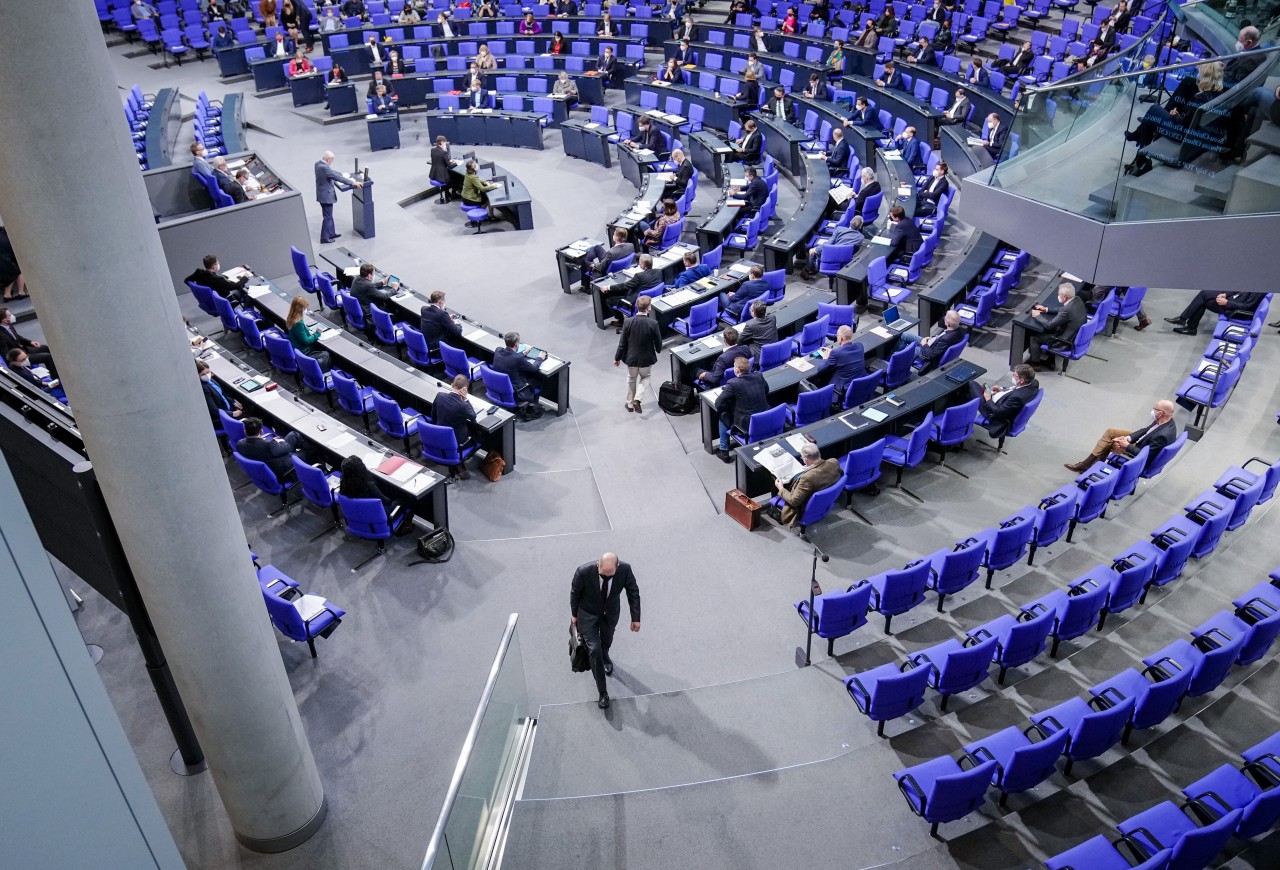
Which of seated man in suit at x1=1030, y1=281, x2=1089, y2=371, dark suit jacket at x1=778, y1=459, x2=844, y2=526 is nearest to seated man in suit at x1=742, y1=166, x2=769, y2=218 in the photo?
seated man in suit at x1=1030, y1=281, x2=1089, y2=371

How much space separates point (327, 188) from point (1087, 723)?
14960 millimetres

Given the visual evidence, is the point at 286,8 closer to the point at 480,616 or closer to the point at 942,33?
the point at 942,33

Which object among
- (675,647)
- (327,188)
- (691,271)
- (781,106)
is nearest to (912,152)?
(781,106)

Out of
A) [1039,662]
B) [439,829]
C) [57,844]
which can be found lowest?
[1039,662]

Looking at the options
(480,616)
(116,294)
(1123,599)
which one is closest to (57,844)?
(116,294)

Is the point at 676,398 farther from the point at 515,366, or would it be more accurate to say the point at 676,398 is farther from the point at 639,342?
the point at 515,366

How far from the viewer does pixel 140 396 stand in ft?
17.6

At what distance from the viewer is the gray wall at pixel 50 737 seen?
4207 mm

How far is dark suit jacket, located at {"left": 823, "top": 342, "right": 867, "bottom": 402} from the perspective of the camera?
12.1 meters

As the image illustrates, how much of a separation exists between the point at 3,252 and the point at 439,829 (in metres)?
14.4

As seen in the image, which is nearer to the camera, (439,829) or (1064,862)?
(439,829)

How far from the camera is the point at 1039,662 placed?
29.6 ft

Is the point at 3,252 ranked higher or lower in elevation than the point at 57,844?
lower

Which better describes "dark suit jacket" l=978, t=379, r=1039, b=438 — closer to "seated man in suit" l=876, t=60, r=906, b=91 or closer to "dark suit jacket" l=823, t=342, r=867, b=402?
"dark suit jacket" l=823, t=342, r=867, b=402
